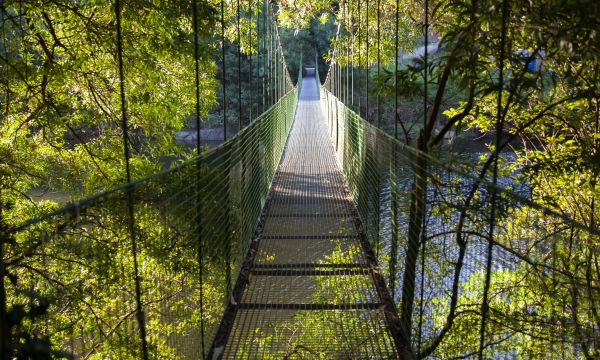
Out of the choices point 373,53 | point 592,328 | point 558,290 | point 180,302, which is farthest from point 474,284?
point 373,53

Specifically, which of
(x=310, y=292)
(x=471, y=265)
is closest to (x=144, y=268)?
(x=471, y=265)

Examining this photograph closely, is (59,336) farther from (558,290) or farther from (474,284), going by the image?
(558,290)

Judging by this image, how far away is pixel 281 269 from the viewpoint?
3182 mm

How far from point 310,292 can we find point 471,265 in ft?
4.41

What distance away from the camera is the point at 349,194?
5.07 metres

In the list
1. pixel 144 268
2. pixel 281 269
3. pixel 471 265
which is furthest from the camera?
pixel 281 269

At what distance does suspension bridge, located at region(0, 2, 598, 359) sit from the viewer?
4.57 feet

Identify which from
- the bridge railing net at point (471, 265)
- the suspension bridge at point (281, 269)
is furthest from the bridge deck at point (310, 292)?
the bridge railing net at point (471, 265)

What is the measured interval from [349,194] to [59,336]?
341 cm

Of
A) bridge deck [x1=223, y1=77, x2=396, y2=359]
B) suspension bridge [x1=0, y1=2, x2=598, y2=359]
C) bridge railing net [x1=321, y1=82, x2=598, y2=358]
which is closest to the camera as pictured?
bridge railing net [x1=321, y1=82, x2=598, y2=358]

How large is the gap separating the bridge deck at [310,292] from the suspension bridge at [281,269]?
0.01 m

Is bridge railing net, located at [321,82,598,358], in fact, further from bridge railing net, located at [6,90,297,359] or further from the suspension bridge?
bridge railing net, located at [6,90,297,359]

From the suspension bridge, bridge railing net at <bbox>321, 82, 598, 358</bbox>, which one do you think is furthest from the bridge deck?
bridge railing net at <bbox>321, 82, 598, 358</bbox>

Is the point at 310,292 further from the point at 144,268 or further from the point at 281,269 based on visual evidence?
the point at 144,268
